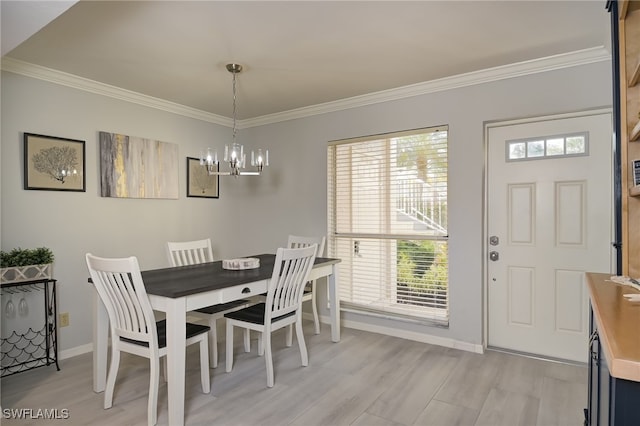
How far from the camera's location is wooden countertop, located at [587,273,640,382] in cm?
78

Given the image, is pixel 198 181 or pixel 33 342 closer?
pixel 33 342

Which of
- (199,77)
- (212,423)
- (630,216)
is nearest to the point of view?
(630,216)

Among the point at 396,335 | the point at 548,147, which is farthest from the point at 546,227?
the point at 396,335

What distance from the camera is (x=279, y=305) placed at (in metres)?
2.70

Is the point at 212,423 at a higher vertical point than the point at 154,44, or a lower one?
lower

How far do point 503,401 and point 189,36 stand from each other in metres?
3.11

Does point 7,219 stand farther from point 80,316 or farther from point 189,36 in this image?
point 189,36

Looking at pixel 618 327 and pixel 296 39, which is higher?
pixel 296 39

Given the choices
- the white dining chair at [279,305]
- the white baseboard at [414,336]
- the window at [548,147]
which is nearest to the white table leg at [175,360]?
the white dining chair at [279,305]

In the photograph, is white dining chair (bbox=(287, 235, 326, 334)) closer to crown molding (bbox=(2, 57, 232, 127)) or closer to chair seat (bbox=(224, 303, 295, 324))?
chair seat (bbox=(224, 303, 295, 324))

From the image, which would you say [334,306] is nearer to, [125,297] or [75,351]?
[125,297]

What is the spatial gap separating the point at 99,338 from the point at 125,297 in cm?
57

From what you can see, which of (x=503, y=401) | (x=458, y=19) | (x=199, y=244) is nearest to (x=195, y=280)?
(x=199, y=244)

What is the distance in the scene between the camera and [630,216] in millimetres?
1856
